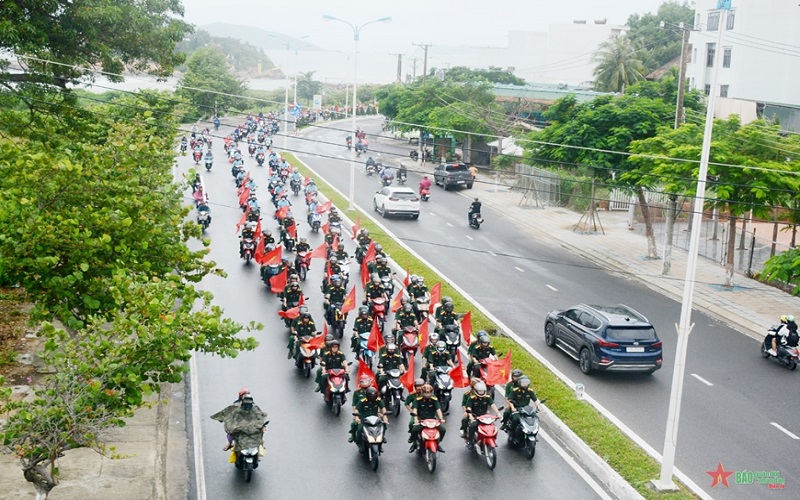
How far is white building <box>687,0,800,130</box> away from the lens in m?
46.8

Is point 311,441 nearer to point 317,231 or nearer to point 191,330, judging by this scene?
point 191,330

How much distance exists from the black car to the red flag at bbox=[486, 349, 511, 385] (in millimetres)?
2694

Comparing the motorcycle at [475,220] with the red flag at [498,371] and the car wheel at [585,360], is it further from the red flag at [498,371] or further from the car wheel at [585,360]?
the red flag at [498,371]

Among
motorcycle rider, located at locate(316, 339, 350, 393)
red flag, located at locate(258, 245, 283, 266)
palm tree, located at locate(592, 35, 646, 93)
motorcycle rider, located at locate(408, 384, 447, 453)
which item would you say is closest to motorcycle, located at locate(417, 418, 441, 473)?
motorcycle rider, located at locate(408, 384, 447, 453)

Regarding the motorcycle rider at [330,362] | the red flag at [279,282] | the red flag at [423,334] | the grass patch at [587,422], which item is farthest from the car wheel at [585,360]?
the red flag at [279,282]

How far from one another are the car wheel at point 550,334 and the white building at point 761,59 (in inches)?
1113

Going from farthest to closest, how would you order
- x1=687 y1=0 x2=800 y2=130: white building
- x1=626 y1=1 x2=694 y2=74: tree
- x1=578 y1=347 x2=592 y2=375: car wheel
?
x1=626 y1=1 x2=694 y2=74: tree
x1=687 y1=0 x2=800 y2=130: white building
x1=578 y1=347 x2=592 y2=375: car wheel

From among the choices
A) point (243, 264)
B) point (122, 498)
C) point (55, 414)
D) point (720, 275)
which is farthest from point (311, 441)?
point (720, 275)

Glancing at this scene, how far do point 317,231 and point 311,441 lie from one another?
71.3 feet

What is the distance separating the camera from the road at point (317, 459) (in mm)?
14688

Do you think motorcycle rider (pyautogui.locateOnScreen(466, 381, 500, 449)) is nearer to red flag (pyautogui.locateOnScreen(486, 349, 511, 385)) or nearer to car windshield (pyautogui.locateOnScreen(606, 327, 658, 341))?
red flag (pyautogui.locateOnScreen(486, 349, 511, 385))

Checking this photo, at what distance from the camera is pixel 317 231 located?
37.9m

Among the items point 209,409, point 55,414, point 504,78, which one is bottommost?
point 209,409

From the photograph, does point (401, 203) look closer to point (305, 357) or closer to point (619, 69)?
point (305, 357)
